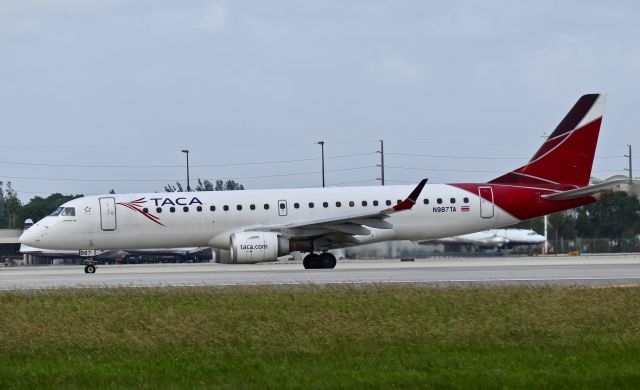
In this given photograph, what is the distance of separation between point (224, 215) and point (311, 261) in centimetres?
371

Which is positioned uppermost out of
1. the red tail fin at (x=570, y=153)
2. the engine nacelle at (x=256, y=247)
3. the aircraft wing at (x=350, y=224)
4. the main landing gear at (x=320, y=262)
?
the red tail fin at (x=570, y=153)

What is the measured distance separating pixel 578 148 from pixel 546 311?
81.8 feet

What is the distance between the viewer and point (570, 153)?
1668 inches

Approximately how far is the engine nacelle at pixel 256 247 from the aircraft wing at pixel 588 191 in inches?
416

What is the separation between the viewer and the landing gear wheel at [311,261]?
132ft

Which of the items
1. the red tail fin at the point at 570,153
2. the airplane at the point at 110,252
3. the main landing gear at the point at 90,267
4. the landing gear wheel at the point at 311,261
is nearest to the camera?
the landing gear wheel at the point at 311,261

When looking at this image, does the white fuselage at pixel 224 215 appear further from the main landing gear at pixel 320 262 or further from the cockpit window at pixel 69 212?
the main landing gear at pixel 320 262

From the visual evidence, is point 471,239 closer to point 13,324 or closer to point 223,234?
point 223,234

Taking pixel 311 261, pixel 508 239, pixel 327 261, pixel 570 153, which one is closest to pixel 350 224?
pixel 327 261

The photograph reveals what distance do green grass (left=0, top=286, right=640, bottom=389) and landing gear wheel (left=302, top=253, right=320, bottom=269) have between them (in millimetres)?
16521

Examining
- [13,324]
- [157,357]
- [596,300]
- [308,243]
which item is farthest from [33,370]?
[308,243]

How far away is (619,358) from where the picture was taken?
13.2 meters

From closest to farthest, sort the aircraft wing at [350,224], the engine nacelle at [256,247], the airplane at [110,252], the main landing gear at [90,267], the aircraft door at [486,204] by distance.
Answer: the engine nacelle at [256,247] → the aircraft wing at [350,224] → the main landing gear at [90,267] → the aircraft door at [486,204] → the airplane at [110,252]

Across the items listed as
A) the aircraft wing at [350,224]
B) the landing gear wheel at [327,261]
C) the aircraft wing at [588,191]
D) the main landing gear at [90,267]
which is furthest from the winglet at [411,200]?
the main landing gear at [90,267]
